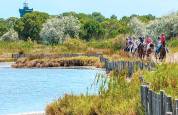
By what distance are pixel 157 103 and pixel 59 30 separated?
99279mm

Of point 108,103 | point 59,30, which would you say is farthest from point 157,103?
→ point 59,30

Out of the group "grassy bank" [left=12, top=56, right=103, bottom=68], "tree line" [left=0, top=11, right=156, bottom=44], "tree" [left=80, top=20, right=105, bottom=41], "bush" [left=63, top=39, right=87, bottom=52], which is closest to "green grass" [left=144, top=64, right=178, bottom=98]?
"grassy bank" [left=12, top=56, right=103, bottom=68]

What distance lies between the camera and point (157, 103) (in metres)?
13.4

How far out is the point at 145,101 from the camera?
1477 centimetres

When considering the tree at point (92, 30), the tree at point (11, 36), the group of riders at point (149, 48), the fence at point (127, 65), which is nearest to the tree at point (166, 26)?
the group of riders at point (149, 48)

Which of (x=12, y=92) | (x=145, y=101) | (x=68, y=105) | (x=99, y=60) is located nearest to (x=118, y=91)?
(x=68, y=105)

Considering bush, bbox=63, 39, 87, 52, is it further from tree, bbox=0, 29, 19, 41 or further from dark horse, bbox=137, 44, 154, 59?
dark horse, bbox=137, 44, 154, 59

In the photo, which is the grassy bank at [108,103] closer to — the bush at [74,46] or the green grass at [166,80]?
the green grass at [166,80]

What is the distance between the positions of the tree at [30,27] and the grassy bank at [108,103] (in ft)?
367

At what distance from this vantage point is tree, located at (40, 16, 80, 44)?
111375 millimetres

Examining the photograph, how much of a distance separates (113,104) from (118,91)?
4.09 ft

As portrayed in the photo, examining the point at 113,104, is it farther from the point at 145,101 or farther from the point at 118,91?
the point at 145,101

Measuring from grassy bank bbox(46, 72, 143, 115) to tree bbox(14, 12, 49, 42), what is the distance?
111915mm

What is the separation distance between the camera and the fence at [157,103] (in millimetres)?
12148
